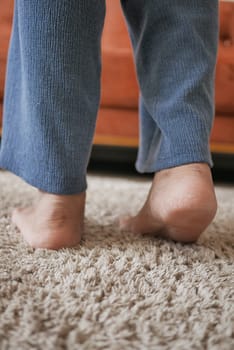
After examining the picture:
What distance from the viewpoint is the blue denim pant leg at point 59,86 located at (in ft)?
1.58

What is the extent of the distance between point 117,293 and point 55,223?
156 mm

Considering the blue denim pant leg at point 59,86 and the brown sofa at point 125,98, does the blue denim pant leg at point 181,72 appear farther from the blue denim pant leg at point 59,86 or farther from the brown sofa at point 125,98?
the brown sofa at point 125,98

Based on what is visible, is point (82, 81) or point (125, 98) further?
point (125, 98)

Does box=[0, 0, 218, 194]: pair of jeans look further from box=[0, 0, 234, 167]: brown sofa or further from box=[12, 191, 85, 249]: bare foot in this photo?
box=[0, 0, 234, 167]: brown sofa

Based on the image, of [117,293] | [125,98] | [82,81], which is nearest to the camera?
[117,293]

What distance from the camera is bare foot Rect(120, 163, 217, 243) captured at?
494 millimetres

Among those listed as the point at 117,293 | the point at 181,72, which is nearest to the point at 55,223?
the point at 117,293

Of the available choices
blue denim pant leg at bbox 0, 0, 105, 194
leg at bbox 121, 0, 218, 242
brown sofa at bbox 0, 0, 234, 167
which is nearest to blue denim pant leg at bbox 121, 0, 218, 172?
leg at bbox 121, 0, 218, 242

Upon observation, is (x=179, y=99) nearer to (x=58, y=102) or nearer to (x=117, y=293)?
(x=58, y=102)

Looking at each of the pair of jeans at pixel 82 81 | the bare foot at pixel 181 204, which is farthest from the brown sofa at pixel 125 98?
the bare foot at pixel 181 204

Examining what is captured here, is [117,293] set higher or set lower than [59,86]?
lower

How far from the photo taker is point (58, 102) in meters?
0.49

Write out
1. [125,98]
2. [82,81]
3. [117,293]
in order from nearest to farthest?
1. [117,293]
2. [82,81]
3. [125,98]

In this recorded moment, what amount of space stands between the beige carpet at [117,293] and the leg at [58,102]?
6 cm
